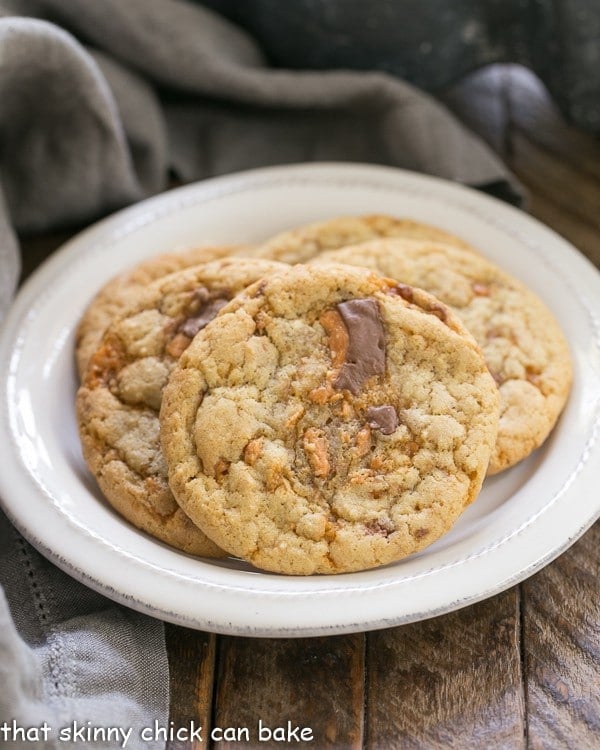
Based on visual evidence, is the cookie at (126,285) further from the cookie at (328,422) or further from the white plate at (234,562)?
the cookie at (328,422)

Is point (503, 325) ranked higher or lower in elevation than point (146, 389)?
higher

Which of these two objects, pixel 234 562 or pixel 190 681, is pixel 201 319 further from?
pixel 190 681

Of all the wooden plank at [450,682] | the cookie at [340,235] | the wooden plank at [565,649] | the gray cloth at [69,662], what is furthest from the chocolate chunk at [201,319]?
the wooden plank at [565,649]

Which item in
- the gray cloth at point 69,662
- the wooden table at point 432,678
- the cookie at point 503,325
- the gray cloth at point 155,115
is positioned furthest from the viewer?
the gray cloth at point 155,115

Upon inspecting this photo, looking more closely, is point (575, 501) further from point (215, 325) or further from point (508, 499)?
point (215, 325)

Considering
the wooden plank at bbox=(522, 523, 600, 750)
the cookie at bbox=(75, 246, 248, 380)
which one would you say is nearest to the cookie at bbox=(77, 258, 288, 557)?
the cookie at bbox=(75, 246, 248, 380)

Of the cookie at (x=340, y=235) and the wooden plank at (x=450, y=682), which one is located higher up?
the cookie at (x=340, y=235)

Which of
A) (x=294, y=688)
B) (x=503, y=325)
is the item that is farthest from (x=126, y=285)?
(x=294, y=688)
